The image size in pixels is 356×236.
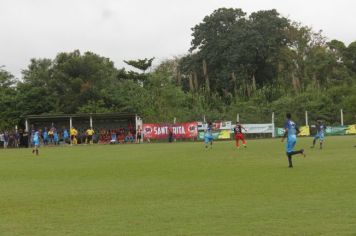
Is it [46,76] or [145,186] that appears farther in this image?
[46,76]

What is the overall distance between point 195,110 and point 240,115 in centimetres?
488

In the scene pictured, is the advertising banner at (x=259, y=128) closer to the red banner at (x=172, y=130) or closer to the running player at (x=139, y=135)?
the red banner at (x=172, y=130)

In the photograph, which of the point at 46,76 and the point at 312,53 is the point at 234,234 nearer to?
the point at 46,76

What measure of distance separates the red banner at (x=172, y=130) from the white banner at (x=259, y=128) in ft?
16.4

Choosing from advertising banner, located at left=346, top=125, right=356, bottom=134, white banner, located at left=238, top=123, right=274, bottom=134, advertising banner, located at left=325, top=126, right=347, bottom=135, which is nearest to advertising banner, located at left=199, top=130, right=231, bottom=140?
white banner, located at left=238, top=123, right=274, bottom=134

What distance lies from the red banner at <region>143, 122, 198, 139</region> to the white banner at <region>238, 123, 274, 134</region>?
5.00 m

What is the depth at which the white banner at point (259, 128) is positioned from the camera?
5797 cm

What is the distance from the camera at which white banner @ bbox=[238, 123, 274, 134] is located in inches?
2282

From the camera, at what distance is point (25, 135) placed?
5328 centimetres

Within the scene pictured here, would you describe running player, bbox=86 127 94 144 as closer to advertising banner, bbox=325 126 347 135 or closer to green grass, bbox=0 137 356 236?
advertising banner, bbox=325 126 347 135

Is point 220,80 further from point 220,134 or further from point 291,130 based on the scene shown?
point 291,130

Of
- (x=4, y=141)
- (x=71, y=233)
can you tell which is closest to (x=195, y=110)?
(x=4, y=141)

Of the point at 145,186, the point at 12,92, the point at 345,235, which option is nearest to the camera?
the point at 345,235

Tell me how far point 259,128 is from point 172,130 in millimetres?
8334
